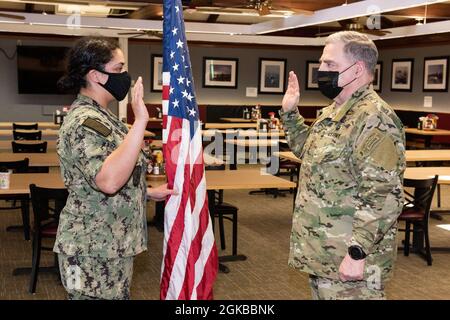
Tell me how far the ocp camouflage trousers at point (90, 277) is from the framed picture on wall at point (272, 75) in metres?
13.4

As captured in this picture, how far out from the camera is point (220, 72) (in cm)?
1508

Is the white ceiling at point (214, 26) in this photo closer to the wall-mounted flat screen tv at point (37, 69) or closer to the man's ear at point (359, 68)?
the wall-mounted flat screen tv at point (37, 69)

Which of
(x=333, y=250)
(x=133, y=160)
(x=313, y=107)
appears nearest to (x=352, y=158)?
(x=333, y=250)

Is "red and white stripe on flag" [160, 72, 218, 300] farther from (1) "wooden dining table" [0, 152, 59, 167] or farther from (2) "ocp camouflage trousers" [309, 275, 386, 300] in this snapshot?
(1) "wooden dining table" [0, 152, 59, 167]

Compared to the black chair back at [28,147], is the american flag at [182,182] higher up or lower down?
higher up

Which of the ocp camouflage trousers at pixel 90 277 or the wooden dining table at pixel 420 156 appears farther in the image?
the wooden dining table at pixel 420 156

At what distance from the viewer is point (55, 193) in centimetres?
436

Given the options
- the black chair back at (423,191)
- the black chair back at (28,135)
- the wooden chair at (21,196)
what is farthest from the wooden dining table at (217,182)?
the black chair back at (28,135)

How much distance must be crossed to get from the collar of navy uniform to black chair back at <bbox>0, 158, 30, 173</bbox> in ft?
13.8

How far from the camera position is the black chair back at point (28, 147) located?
7703 millimetres

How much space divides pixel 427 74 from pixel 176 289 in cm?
1221

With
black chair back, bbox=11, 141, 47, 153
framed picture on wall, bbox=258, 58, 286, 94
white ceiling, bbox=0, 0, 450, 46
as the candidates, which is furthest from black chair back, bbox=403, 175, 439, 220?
framed picture on wall, bbox=258, 58, 286, 94

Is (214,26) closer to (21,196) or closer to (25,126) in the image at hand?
(25,126)
